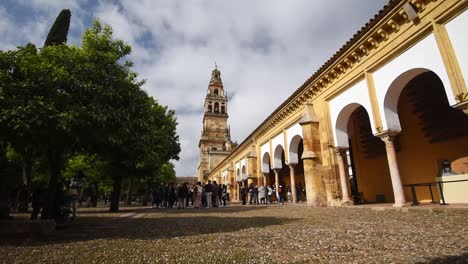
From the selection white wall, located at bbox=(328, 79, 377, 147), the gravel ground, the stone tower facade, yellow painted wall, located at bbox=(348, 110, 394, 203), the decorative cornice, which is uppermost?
the stone tower facade

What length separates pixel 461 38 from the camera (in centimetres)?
737

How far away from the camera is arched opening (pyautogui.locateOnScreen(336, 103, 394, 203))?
47.8 feet

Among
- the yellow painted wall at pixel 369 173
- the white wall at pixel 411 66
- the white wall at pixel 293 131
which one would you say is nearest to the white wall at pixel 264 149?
the white wall at pixel 293 131

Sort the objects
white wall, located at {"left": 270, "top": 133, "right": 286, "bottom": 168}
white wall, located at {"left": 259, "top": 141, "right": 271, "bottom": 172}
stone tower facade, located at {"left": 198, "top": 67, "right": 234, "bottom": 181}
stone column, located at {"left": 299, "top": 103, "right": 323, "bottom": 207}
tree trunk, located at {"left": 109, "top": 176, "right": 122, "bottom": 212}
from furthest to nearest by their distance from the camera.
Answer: stone tower facade, located at {"left": 198, "top": 67, "right": 234, "bottom": 181}, white wall, located at {"left": 259, "top": 141, "right": 271, "bottom": 172}, white wall, located at {"left": 270, "top": 133, "right": 286, "bottom": 168}, tree trunk, located at {"left": 109, "top": 176, "right": 122, "bottom": 212}, stone column, located at {"left": 299, "top": 103, "right": 323, "bottom": 207}

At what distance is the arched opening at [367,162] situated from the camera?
1455 centimetres

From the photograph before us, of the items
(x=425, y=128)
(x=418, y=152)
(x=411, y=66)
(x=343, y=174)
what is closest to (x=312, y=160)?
(x=343, y=174)

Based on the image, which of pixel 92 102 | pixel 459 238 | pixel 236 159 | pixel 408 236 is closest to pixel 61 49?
pixel 92 102

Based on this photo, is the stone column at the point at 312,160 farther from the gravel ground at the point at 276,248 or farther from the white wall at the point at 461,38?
the gravel ground at the point at 276,248

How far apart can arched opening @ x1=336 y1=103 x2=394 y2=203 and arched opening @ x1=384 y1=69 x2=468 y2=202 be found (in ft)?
3.75

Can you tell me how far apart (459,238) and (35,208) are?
38.6 feet

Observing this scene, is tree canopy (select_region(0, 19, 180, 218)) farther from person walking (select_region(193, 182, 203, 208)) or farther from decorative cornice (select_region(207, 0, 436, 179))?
person walking (select_region(193, 182, 203, 208))

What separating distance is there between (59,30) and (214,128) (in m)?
52.6

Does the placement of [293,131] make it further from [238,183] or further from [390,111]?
[238,183]

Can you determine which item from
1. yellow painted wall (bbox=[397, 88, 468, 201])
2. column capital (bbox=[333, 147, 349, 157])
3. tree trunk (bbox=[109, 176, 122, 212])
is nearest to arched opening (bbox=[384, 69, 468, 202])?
yellow painted wall (bbox=[397, 88, 468, 201])
